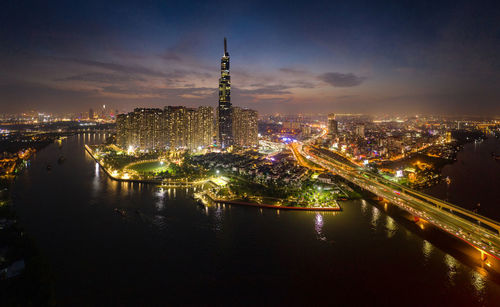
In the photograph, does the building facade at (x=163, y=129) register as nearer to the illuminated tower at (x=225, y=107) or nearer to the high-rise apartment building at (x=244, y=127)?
the illuminated tower at (x=225, y=107)

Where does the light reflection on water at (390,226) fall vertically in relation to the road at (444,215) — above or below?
below

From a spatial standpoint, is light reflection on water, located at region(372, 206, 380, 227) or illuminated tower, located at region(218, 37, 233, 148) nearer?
light reflection on water, located at region(372, 206, 380, 227)

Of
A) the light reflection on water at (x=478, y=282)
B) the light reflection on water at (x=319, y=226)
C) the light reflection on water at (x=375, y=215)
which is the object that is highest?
the light reflection on water at (x=375, y=215)

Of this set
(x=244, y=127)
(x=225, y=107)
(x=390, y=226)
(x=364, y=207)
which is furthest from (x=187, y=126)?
(x=390, y=226)

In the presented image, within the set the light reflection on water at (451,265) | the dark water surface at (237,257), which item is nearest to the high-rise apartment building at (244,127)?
the dark water surface at (237,257)

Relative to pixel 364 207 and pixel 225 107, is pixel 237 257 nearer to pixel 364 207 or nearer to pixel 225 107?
pixel 364 207

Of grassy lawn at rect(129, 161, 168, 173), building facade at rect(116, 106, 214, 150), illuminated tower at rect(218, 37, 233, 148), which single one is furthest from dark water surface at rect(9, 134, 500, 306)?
illuminated tower at rect(218, 37, 233, 148)

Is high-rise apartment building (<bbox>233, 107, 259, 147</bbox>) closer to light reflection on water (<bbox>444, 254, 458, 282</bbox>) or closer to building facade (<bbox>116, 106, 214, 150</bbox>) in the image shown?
building facade (<bbox>116, 106, 214, 150</bbox>)
